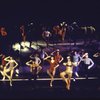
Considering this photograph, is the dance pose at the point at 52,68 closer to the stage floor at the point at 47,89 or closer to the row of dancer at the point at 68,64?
the row of dancer at the point at 68,64

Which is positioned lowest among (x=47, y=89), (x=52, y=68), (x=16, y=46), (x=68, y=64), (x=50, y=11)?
(x=47, y=89)

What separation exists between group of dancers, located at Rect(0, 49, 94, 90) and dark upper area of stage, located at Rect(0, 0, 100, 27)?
3.57 ft

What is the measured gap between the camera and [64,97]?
11.9m

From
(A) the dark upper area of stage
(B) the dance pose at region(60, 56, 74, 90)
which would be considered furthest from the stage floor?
(A) the dark upper area of stage

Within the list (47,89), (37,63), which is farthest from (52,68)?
(47,89)

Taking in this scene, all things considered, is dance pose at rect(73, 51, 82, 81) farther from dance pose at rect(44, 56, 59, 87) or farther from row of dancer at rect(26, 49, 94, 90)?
dance pose at rect(44, 56, 59, 87)

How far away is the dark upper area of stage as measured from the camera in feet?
41.0

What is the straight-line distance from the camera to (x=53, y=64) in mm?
12289

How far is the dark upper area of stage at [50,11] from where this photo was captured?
492 inches

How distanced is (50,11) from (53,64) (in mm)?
1684

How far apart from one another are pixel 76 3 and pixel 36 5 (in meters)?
1.25

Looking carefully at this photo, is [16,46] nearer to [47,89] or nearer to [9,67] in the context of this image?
[9,67]

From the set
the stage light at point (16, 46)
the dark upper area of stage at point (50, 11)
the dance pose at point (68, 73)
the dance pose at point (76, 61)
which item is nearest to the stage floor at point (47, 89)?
the dance pose at point (68, 73)

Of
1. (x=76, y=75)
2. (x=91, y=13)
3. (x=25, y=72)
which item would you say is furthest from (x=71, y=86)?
(x=91, y=13)
